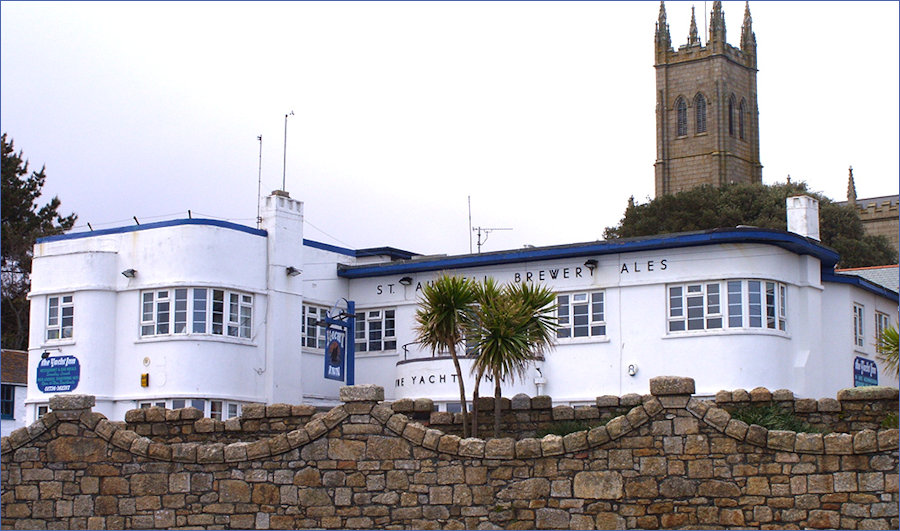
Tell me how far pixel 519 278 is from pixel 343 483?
15.7 metres

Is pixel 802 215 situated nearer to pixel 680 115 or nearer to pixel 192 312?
pixel 192 312

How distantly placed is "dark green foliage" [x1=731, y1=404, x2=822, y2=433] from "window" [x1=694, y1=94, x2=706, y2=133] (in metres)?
103

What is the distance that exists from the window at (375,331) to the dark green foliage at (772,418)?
51.3 feet

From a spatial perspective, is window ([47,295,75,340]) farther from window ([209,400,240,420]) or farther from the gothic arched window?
the gothic arched window

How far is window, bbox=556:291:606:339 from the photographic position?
110ft

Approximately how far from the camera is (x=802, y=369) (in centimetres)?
3247

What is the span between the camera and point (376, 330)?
37.2 metres

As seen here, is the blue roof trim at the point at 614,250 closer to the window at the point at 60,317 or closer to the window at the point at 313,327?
the window at the point at 313,327

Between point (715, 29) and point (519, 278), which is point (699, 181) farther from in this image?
point (519, 278)

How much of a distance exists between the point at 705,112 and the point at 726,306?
311 feet

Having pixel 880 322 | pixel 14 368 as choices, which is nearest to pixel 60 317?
pixel 14 368

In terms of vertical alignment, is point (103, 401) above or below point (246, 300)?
below

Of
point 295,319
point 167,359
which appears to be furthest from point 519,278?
point 167,359

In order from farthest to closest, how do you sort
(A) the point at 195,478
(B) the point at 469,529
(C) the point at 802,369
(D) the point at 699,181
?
(D) the point at 699,181
(C) the point at 802,369
(A) the point at 195,478
(B) the point at 469,529
